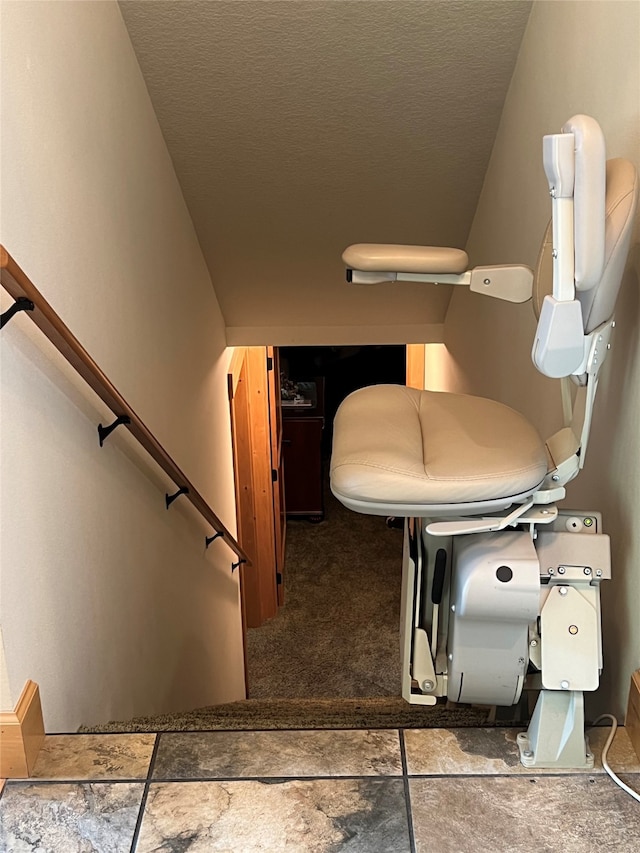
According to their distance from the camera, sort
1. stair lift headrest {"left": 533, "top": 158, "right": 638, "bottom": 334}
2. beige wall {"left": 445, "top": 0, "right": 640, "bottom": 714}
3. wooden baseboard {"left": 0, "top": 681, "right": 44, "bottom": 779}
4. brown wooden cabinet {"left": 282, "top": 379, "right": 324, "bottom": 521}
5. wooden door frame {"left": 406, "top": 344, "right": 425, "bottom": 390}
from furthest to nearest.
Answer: brown wooden cabinet {"left": 282, "top": 379, "right": 324, "bottom": 521}, wooden door frame {"left": 406, "top": 344, "right": 425, "bottom": 390}, beige wall {"left": 445, "top": 0, "right": 640, "bottom": 714}, wooden baseboard {"left": 0, "top": 681, "right": 44, "bottom": 779}, stair lift headrest {"left": 533, "top": 158, "right": 638, "bottom": 334}

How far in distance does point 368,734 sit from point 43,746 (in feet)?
2.07

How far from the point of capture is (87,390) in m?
1.77

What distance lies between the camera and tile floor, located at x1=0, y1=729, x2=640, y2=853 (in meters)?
1.24

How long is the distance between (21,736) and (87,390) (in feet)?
2.53

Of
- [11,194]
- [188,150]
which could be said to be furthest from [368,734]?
[188,150]

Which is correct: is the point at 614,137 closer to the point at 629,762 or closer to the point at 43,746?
the point at 629,762

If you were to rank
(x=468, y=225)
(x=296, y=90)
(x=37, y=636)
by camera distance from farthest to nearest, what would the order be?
1. (x=468, y=225)
2. (x=296, y=90)
3. (x=37, y=636)

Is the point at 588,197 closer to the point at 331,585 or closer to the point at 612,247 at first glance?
the point at 612,247

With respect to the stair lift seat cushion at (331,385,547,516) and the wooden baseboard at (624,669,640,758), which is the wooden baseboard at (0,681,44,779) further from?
the wooden baseboard at (624,669,640,758)

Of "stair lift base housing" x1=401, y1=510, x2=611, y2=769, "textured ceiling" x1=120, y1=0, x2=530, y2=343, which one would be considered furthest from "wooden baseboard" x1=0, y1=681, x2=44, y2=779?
"textured ceiling" x1=120, y1=0, x2=530, y2=343

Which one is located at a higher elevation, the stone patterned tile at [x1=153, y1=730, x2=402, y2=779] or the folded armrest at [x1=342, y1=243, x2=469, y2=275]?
the folded armrest at [x1=342, y1=243, x2=469, y2=275]

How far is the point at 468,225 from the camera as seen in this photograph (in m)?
3.17

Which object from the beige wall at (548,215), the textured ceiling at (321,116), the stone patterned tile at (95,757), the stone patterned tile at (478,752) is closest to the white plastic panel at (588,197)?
the beige wall at (548,215)

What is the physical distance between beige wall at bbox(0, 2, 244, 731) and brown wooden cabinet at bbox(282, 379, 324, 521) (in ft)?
8.93
